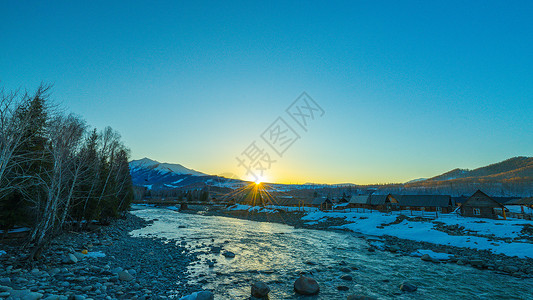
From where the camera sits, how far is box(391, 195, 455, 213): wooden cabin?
5509 centimetres

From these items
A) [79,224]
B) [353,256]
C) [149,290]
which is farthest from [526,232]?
[79,224]

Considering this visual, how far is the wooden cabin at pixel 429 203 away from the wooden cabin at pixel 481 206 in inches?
298

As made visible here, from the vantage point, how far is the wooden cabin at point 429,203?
55.1 metres

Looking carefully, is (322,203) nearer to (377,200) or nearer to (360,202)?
(360,202)

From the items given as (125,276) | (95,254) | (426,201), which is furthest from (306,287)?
(426,201)

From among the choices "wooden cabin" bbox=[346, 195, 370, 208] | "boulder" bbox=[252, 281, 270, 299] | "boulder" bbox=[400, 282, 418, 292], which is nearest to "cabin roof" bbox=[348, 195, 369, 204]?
"wooden cabin" bbox=[346, 195, 370, 208]

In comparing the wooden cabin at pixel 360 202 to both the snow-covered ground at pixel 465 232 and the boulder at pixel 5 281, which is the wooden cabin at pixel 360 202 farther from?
the boulder at pixel 5 281

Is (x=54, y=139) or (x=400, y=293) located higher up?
(x=54, y=139)

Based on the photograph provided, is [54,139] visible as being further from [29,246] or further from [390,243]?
[390,243]

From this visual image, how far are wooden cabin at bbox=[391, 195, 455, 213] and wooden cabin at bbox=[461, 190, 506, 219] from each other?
757 cm

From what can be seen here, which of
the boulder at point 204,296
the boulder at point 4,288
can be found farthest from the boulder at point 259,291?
the boulder at point 4,288

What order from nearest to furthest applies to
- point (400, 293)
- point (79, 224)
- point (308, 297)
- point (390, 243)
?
point (308, 297)
point (400, 293)
point (79, 224)
point (390, 243)

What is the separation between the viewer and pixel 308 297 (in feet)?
40.0

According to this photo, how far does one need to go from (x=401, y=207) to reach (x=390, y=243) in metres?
40.7
